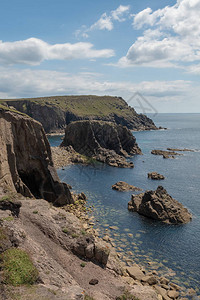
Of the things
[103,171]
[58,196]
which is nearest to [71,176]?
[103,171]

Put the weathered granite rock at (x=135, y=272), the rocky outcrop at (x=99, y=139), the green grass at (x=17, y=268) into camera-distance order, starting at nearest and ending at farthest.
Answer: the green grass at (x=17, y=268) < the weathered granite rock at (x=135, y=272) < the rocky outcrop at (x=99, y=139)

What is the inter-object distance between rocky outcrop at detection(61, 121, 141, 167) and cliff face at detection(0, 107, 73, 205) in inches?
2819

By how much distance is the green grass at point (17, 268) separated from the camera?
1991 cm

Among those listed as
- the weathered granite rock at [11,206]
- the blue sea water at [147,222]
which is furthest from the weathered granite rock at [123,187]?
the weathered granite rock at [11,206]

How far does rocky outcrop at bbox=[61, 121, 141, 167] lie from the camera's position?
131m

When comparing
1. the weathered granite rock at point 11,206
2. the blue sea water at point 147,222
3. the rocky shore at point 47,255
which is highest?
the weathered granite rock at point 11,206

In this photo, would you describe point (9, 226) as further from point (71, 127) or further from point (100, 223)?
point (71, 127)

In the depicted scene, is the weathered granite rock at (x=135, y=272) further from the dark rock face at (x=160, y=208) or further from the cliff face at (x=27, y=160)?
the cliff face at (x=27, y=160)

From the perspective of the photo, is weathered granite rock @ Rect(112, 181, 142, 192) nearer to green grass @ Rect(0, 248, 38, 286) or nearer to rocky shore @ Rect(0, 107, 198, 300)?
rocky shore @ Rect(0, 107, 198, 300)

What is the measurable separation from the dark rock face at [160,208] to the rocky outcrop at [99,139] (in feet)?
223

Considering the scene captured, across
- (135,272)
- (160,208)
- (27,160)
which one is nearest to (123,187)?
(160,208)

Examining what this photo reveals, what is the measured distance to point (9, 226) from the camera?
2603 centimetres

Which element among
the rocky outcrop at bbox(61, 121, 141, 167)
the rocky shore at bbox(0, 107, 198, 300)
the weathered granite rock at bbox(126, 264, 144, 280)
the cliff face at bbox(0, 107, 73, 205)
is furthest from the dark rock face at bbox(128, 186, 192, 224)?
the rocky outcrop at bbox(61, 121, 141, 167)

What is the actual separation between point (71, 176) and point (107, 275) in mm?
60060
